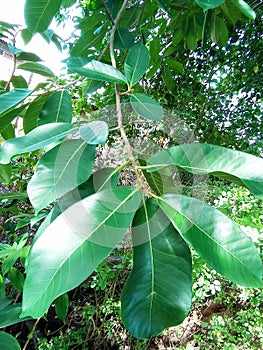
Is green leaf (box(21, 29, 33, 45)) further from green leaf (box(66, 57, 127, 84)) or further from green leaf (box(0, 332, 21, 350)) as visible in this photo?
green leaf (box(0, 332, 21, 350))

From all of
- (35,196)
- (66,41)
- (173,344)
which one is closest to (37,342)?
(173,344)

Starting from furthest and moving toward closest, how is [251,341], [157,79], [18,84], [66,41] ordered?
1. [157,79]
2. [66,41]
3. [251,341]
4. [18,84]

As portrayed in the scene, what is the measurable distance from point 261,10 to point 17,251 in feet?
6.48

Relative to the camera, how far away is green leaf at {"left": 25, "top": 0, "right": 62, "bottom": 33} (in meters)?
0.49

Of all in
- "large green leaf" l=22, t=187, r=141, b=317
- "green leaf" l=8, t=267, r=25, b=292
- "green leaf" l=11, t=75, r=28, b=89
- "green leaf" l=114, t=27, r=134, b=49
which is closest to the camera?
"large green leaf" l=22, t=187, r=141, b=317

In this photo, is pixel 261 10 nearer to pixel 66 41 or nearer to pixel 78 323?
pixel 66 41

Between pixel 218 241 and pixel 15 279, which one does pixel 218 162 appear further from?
pixel 15 279

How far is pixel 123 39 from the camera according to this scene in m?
0.59

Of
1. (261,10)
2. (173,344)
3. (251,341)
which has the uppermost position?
(261,10)

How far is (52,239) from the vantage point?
27cm

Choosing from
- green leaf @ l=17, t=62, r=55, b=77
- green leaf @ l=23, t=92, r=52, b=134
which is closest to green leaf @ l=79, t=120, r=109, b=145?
green leaf @ l=23, t=92, r=52, b=134

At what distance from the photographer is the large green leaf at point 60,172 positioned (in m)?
0.32

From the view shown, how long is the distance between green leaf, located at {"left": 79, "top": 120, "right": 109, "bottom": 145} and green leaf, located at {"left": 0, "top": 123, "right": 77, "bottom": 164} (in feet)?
0.09

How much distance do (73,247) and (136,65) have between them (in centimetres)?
30
